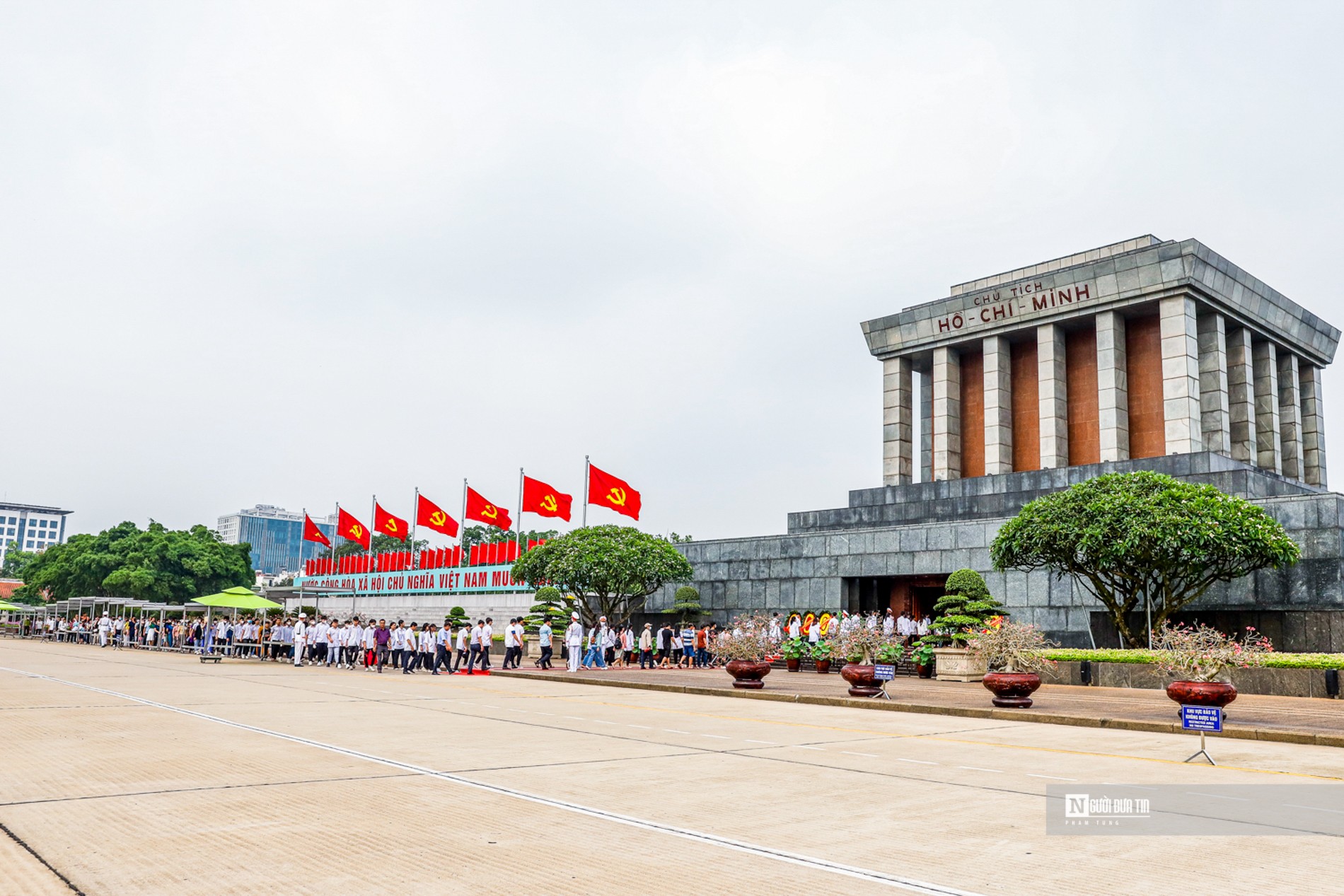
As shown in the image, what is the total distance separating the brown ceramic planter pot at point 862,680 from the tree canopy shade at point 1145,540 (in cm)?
868

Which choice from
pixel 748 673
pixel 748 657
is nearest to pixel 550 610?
pixel 748 657

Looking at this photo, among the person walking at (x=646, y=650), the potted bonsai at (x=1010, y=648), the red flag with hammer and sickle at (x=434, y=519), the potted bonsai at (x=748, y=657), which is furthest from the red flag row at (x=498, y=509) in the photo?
the potted bonsai at (x=1010, y=648)

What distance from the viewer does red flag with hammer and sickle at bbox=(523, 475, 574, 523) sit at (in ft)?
159

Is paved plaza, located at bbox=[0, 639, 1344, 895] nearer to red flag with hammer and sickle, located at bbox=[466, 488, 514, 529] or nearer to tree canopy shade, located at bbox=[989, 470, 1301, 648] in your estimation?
tree canopy shade, located at bbox=[989, 470, 1301, 648]

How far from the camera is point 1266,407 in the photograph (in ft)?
137

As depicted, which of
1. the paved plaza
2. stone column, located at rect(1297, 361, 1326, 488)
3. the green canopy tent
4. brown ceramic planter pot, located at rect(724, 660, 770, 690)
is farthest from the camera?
stone column, located at rect(1297, 361, 1326, 488)

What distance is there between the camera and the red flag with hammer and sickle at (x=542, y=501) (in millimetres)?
48469

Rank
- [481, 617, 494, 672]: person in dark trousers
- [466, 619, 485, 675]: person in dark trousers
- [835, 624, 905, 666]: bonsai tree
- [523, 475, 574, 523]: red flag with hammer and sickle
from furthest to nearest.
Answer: [523, 475, 574, 523]: red flag with hammer and sickle, [481, 617, 494, 672]: person in dark trousers, [466, 619, 485, 675]: person in dark trousers, [835, 624, 905, 666]: bonsai tree

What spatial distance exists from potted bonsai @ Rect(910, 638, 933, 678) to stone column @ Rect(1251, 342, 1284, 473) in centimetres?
2006

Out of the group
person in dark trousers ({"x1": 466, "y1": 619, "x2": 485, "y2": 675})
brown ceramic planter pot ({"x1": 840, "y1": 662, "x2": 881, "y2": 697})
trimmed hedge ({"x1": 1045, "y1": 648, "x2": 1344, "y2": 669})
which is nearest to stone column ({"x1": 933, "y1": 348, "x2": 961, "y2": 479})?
trimmed hedge ({"x1": 1045, "y1": 648, "x2": 1344, "y2": 669})

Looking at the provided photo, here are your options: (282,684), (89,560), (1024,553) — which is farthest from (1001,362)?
(89,560)

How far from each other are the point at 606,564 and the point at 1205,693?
2588 centimetres

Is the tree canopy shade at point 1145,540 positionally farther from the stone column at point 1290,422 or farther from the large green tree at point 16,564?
the large green tree at point 16,564

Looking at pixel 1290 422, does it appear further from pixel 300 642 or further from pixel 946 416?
pixel 300 642
